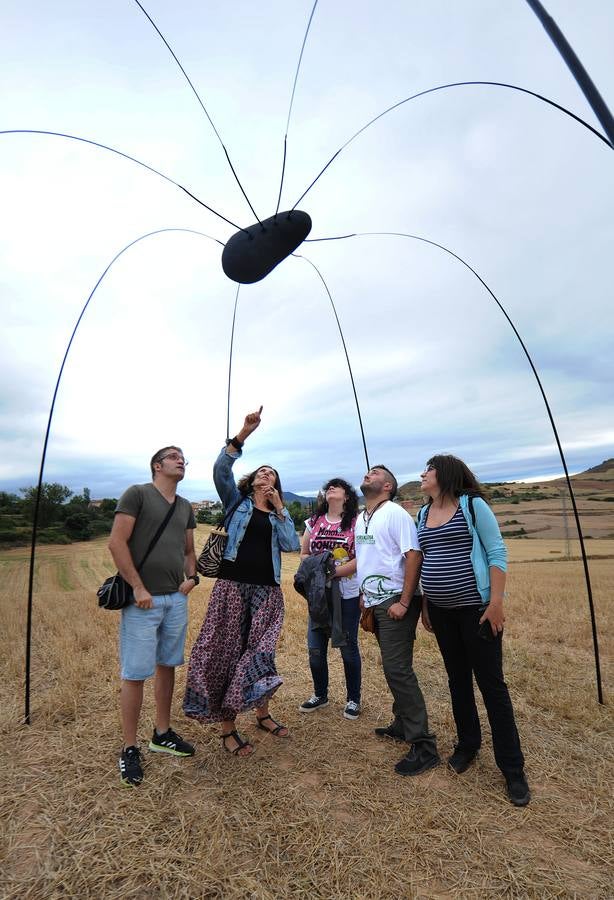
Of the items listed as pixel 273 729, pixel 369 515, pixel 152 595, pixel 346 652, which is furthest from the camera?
pixel 346 652

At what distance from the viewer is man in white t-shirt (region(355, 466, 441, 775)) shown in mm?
3299

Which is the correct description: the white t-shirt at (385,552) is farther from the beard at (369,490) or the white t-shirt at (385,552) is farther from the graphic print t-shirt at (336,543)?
the graphic print t-shirt at (336,543)

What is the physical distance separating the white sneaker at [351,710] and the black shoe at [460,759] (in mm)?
979

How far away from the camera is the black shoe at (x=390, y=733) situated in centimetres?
373

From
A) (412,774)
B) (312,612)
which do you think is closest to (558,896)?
(412,774)

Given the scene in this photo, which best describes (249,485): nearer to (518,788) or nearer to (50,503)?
(518,788)

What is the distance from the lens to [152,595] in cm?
321

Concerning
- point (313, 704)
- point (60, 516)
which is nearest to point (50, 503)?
point (60, 516)

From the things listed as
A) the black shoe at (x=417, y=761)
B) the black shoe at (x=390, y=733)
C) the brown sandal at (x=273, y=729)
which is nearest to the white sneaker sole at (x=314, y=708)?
the brown sandal at (x=273, y=729)

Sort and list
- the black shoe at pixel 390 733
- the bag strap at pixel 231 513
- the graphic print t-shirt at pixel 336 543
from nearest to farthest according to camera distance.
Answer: the bag strap at pixel 231 513
the black shoe at pixel 390 733
the graphic print t-shirt at pixel 336 543

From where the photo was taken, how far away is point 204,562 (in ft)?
11.5

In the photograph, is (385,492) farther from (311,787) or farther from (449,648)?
(311,787)

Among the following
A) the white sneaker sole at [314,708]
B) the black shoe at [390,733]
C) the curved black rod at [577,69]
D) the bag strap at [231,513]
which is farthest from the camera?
the white sneaker sole at [314,708]

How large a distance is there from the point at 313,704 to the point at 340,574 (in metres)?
1.35
